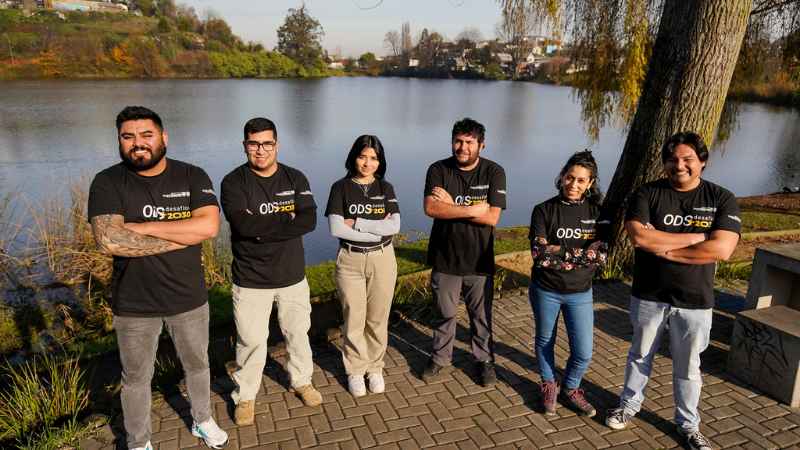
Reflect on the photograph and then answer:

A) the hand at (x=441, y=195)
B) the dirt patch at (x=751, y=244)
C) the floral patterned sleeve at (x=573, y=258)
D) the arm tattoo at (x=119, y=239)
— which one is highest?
the hand at (x=441, y=195)

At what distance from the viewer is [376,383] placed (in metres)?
3.85

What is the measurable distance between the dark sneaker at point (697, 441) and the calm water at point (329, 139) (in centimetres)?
631

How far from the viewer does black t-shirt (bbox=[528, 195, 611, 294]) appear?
135 inches

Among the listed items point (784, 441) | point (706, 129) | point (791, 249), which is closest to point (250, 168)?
point (784, 441)

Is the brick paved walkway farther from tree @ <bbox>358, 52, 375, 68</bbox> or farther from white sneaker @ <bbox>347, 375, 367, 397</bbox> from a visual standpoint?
tree @ <bbox>358, 52, 375, 68</bbox>

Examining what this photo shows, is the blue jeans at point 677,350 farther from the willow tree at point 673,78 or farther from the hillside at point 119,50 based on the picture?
the hillside at point 119,50

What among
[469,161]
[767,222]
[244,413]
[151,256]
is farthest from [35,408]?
[767,222]

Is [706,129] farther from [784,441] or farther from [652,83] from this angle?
[784,441]

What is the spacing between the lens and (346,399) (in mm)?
3750

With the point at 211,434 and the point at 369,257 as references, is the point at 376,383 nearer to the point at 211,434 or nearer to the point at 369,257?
the point at 369,257

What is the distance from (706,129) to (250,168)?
551 cm

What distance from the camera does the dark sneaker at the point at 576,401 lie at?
11.7 ft

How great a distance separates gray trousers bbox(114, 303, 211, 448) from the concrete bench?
4167 mm

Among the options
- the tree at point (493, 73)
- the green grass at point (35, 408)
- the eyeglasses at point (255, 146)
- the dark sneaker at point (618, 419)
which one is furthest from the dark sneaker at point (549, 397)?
the tree at point (493, 73)
